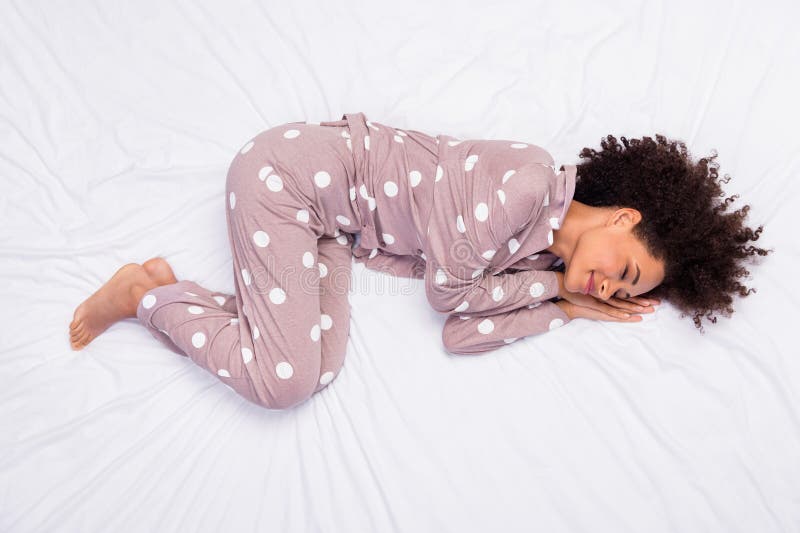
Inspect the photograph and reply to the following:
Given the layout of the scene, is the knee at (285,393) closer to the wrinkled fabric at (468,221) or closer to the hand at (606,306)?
the wrinkled fabric at (468,221)

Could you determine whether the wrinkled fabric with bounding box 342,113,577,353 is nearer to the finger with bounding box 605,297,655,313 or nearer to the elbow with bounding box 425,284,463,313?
the elbow with bounding box 425,284,463,313

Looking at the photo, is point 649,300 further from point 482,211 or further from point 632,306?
point 482,211

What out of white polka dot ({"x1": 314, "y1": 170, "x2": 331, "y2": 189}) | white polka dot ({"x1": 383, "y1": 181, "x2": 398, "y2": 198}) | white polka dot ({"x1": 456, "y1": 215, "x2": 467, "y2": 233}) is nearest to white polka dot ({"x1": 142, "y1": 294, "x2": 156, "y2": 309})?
white polka dot ({"x1": 314, "y1": 170, "x2": 331, "y2": 189})

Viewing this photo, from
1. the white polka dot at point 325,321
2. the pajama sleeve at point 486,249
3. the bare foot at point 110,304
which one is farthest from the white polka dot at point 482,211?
the bare foot at point 110,304

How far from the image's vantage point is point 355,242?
1.36 meters

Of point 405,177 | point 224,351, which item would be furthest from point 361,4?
point 224,351

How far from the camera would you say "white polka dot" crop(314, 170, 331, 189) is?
3.91ft

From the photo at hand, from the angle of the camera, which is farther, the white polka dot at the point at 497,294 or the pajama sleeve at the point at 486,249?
the white polka dot at the point at 497,294

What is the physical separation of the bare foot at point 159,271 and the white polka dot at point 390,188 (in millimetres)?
504

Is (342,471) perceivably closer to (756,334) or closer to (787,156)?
(756,334)

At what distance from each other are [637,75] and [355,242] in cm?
78

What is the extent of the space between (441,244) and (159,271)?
0.61 meters

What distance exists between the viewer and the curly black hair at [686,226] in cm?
114

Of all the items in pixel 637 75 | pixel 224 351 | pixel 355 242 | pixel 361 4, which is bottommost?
pixel 224 351
